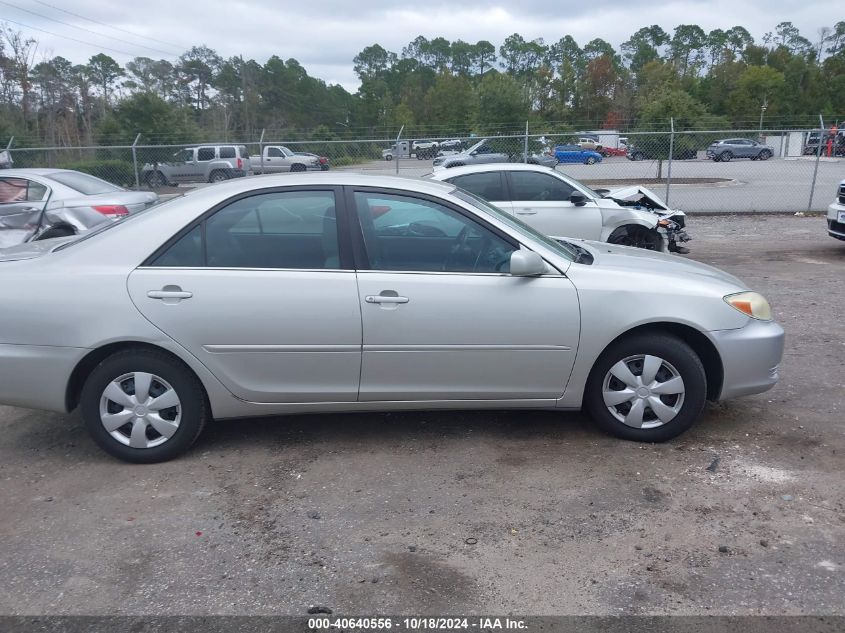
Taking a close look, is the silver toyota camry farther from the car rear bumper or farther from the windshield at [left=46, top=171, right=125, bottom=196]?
the windshield at [left=46, top=171, right=125, bottom=196]

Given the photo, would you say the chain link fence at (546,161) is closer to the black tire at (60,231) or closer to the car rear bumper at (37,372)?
the black tire at (60,231)

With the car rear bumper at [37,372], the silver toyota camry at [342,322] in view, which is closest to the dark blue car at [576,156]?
the silver toyota camry at [342,322]

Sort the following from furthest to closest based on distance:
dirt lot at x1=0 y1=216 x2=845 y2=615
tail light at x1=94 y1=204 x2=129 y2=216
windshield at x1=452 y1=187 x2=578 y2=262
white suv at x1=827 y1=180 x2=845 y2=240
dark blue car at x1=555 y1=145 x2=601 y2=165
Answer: dark blue car at x1=555 y1=145 x2=601 y2=165, white suv at x1=827 y1=180 x2=845 y2=240, tail light at x1=94 y1=204 x2=129 y2=216, windshield at x1=452 y1=187 x2=578 y2=262, dirt lot at x1=0 y1=216 x2=845 y2=615

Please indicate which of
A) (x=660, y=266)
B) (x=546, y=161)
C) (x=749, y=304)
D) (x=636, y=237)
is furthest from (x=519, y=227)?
(x=546, y=161)

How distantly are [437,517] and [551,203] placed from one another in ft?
20.5

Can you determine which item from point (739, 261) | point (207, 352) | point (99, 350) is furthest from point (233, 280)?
point (739, 261)

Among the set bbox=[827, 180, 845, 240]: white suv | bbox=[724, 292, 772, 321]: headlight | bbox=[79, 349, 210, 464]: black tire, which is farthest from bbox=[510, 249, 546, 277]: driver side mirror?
bbox=[827, 180, 845, 240]: white suv

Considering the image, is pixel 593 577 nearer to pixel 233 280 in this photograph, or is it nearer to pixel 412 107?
pixel 233 280

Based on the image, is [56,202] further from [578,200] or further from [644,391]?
[644,391]

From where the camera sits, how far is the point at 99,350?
402 centimetres

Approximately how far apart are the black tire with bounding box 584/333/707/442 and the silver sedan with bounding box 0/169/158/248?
6920 millimetres

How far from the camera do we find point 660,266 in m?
4.54

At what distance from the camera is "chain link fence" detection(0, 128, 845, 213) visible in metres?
18.3

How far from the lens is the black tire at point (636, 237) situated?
30.6 feet
